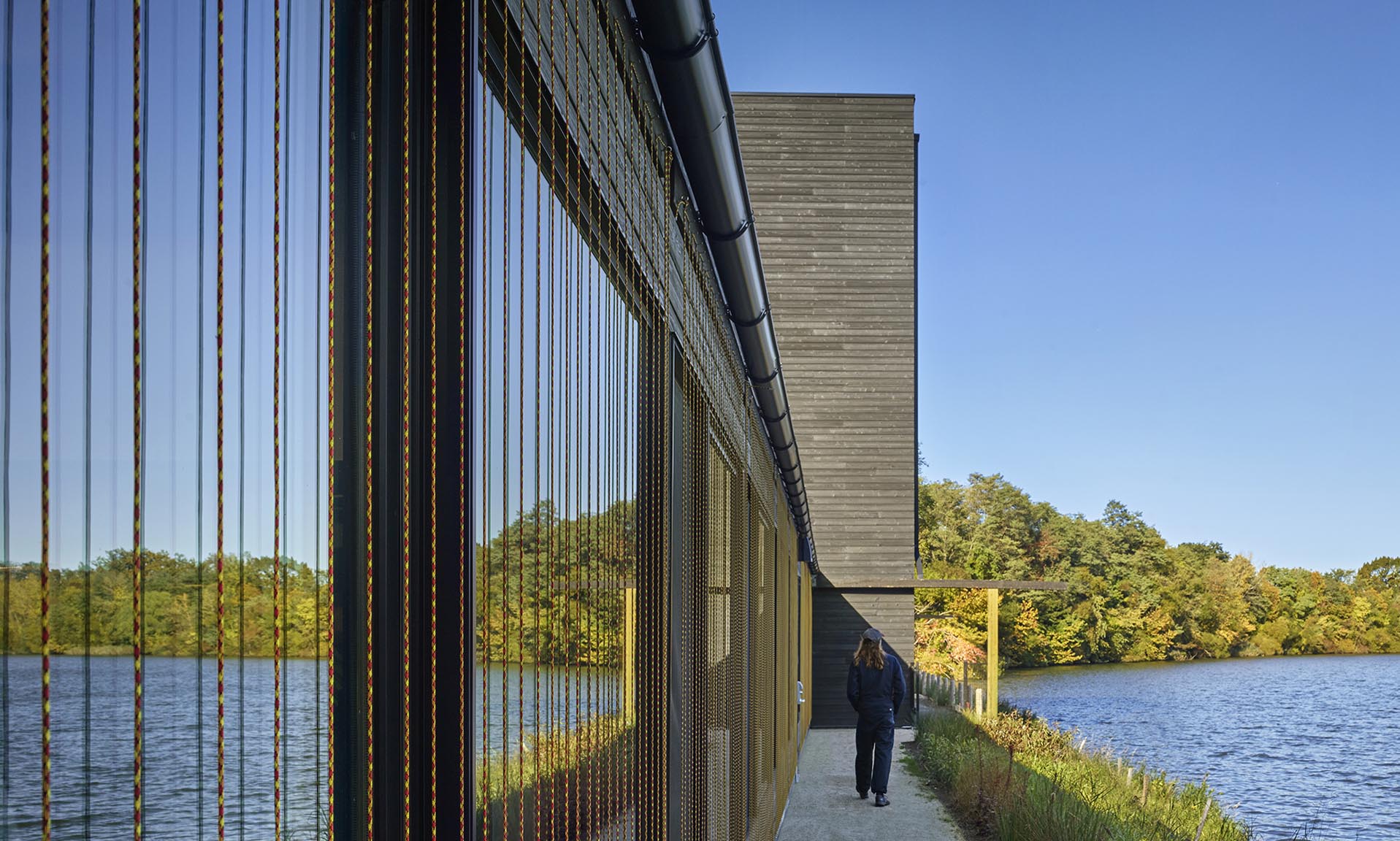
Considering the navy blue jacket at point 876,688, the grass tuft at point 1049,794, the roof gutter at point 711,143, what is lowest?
the grass tuft at point 1049,794

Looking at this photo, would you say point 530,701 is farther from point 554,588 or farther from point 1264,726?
point 1264,726

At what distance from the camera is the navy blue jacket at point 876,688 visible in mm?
12219

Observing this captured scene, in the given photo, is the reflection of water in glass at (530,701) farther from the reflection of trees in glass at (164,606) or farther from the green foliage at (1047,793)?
the green foliage at (1047,793)

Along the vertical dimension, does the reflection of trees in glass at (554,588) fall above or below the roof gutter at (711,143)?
below

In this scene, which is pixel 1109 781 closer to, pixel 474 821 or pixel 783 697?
pixel 783 697

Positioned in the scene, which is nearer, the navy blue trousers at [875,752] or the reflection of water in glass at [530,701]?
the reflection of water in glass at [530,701]

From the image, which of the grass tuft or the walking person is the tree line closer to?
the grass tuft

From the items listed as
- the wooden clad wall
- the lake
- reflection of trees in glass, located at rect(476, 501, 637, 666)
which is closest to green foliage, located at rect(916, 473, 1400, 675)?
the lake

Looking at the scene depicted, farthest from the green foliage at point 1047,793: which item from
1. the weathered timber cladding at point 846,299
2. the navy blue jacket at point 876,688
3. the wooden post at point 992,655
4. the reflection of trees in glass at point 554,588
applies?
the weathered timber cladding at point 846,299

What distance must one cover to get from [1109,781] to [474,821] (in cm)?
1259

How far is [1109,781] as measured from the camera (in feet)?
41.9

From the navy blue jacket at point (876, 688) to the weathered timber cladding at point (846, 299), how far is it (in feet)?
34.6

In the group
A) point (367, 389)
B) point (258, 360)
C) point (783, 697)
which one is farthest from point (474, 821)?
point (783, 697)

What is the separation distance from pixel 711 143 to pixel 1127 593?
68.6m
